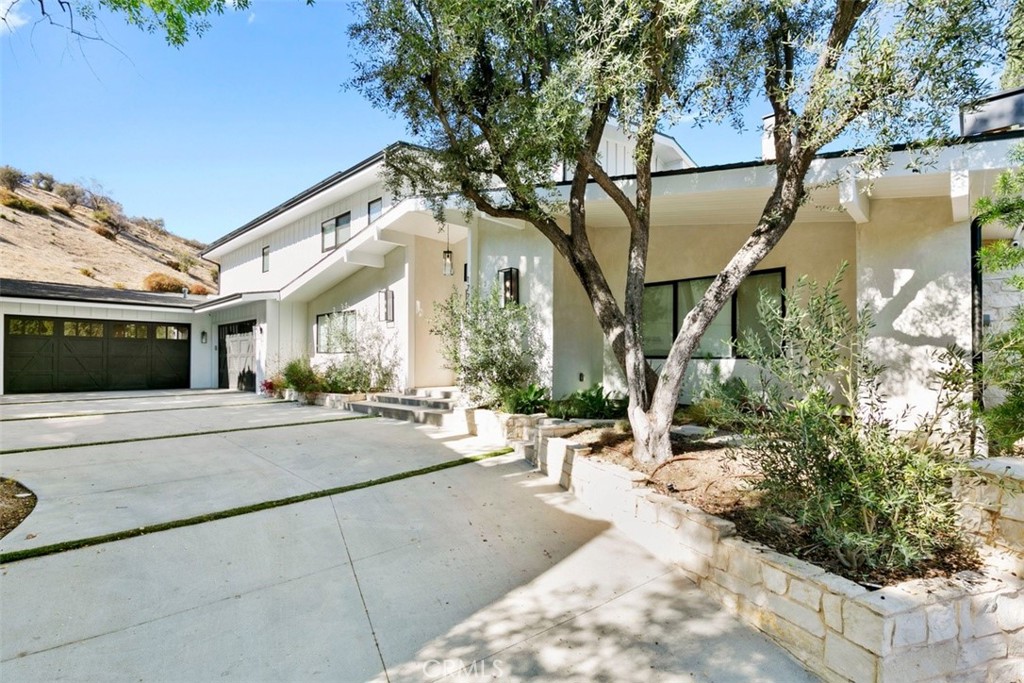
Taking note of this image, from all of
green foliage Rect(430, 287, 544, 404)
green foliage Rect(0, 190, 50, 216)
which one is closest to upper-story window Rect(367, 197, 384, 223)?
green foliage Rect(430, 287, 544, 404)

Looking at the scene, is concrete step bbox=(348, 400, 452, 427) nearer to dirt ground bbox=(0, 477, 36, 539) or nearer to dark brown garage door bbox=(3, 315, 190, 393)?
dirt ground bbox=(0, 477, 36, 539)

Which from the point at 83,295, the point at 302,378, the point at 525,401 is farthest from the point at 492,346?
the point at 83,295

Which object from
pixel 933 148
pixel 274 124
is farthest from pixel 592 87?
pixel 274 124

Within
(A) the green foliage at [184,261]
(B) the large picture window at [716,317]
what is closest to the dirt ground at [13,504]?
(B) the large picture window at [716,317]

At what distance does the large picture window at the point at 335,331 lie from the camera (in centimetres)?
1206

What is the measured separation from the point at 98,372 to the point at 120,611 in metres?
16.4

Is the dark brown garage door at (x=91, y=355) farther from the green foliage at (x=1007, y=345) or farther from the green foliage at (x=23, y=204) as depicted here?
the green foliage at (x=23, y=204)

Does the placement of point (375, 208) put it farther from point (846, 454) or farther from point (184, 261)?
point (184, 261)

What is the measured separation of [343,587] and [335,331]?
1029cm

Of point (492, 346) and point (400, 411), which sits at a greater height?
point (492, 346)

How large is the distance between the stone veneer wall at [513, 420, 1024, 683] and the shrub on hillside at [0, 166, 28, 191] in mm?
47322

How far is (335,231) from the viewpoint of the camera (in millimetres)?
14289

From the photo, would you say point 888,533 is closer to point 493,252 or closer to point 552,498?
point 552,498

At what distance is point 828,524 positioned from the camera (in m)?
2.87
